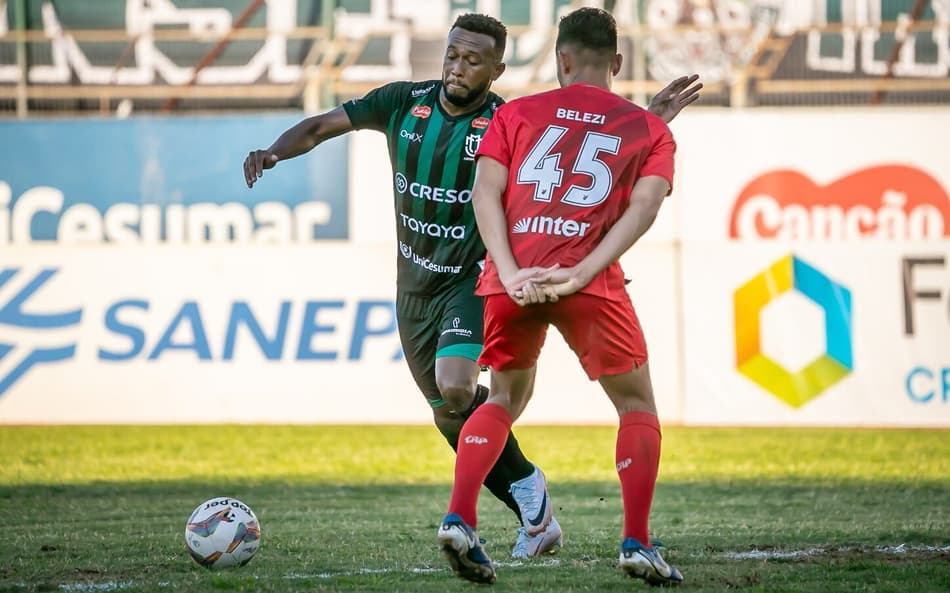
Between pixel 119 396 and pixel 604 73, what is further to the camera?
pixel 119 396

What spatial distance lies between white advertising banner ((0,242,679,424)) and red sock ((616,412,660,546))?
8655 millimetres

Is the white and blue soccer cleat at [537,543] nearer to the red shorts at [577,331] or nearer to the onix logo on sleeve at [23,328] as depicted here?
the red shorts at [577,331]

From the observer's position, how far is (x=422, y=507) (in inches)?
309

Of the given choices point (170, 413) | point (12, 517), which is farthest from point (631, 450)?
point (170, 413)

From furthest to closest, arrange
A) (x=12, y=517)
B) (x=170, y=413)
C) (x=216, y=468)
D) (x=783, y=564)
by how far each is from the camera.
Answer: (x=170, y=413) < (x=216, y=468) < (x=12, y=517) < (x=783, y=564)

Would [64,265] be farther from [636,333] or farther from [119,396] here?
[636,333]

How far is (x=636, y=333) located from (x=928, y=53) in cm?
1184

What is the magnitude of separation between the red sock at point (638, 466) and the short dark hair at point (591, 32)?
1.24 m

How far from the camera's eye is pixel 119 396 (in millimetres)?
13555

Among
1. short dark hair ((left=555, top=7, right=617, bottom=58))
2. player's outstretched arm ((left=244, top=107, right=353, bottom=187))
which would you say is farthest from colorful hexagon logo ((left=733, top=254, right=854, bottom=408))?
short dark hair ((left=555, top=7, right=617, bottom=58))

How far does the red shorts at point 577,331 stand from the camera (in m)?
4.61

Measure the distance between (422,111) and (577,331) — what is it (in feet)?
6.46

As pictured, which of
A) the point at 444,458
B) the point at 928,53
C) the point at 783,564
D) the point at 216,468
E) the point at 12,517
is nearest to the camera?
the point at 783,564

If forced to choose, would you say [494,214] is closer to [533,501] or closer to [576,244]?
[576,244]
